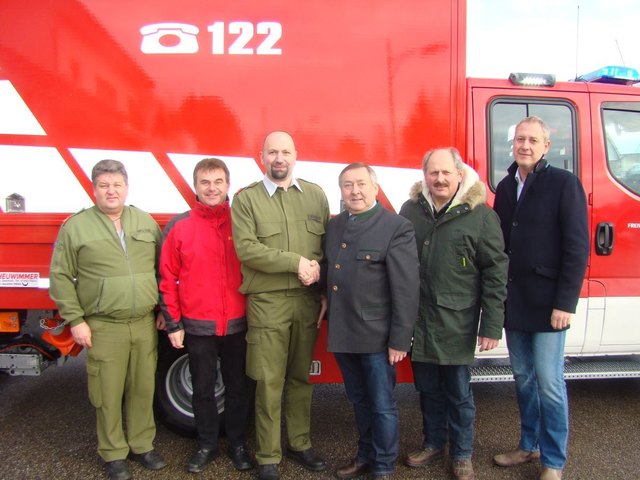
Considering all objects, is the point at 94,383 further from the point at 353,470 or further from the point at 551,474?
the point at 551,474

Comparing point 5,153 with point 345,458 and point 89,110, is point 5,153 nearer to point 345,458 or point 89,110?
point 89,110

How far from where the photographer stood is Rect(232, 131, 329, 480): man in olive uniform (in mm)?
2814

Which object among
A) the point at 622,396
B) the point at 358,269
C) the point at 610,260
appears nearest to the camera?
the point at 358,269

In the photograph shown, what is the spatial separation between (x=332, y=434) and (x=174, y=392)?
3.97ft

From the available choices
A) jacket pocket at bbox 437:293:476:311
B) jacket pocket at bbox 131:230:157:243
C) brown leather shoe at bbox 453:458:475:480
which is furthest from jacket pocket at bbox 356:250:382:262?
brown leather shoe at bbox 453:458:475:480

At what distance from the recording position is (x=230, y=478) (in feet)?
10.2

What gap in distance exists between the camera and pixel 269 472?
3014mm

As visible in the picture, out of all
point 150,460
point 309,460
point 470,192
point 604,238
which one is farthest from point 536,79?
point 150,460

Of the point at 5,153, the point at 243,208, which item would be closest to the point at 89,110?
the point at 5,153

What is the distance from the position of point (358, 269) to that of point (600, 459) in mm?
2199

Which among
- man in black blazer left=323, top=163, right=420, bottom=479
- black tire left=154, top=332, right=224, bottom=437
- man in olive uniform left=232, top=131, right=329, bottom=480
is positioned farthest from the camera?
black tire left=154, top=332, right=224, bottom=437

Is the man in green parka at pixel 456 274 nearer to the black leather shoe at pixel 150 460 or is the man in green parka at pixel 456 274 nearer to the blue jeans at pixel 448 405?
the blue jeans at pixel 448 405

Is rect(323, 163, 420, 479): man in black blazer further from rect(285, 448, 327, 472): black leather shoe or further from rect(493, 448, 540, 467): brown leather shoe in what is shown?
rect(493, 448, 540, 467): brown leather shoe

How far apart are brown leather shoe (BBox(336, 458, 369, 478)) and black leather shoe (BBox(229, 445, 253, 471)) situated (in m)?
0.58
